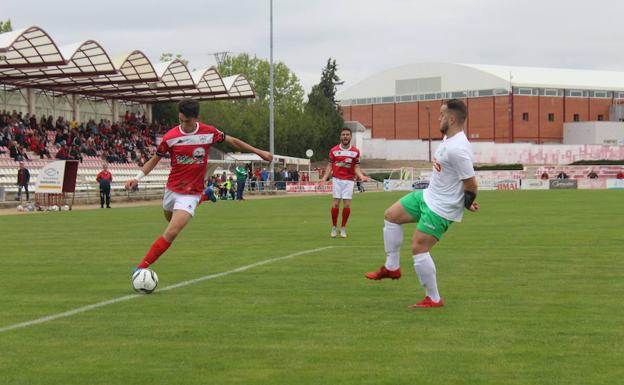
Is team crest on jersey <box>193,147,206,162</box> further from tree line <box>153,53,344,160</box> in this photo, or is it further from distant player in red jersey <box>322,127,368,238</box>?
tree line <box>153,53,344,160</box>

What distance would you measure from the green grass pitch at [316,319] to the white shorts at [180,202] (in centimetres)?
95

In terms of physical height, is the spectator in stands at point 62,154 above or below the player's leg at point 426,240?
above

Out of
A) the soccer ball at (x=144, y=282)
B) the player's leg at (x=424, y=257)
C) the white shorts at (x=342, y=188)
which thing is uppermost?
the white shorts at (x=342, y=188)

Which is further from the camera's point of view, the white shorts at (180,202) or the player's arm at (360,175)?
the player's arm at (360,175)

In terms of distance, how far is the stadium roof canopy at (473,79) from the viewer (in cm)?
10531

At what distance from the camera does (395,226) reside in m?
9.39

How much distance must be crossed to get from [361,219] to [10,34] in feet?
83.4

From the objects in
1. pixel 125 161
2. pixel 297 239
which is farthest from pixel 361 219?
pixel 125 161

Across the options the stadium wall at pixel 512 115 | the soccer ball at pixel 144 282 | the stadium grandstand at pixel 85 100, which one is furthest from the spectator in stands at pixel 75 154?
the stadium wall at pixel 512 115

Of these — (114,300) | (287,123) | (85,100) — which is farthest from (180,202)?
(287,123)

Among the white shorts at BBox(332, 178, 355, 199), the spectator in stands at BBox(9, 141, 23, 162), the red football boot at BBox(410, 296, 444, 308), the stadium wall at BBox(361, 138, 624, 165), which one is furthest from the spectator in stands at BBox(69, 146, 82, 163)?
the stadium wall at BBox(361, 138, 624, 165)

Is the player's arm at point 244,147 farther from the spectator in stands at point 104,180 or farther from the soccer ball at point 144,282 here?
the spectator in stands at point 104,180

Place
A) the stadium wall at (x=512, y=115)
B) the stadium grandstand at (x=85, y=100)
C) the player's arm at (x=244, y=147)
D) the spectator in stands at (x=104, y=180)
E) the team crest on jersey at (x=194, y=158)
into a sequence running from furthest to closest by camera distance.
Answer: the stadium wall at (x=512, y=115), the stadium grandstand at (x=85, y=100), the spectator in stands at (x=104, y=180), the player's arm at (x=244, y=147), the team crest on jersey at (x=194, y=158)

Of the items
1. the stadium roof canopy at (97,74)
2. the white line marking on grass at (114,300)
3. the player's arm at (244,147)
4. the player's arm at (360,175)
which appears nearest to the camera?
the white line marking on grass at (114,300)
